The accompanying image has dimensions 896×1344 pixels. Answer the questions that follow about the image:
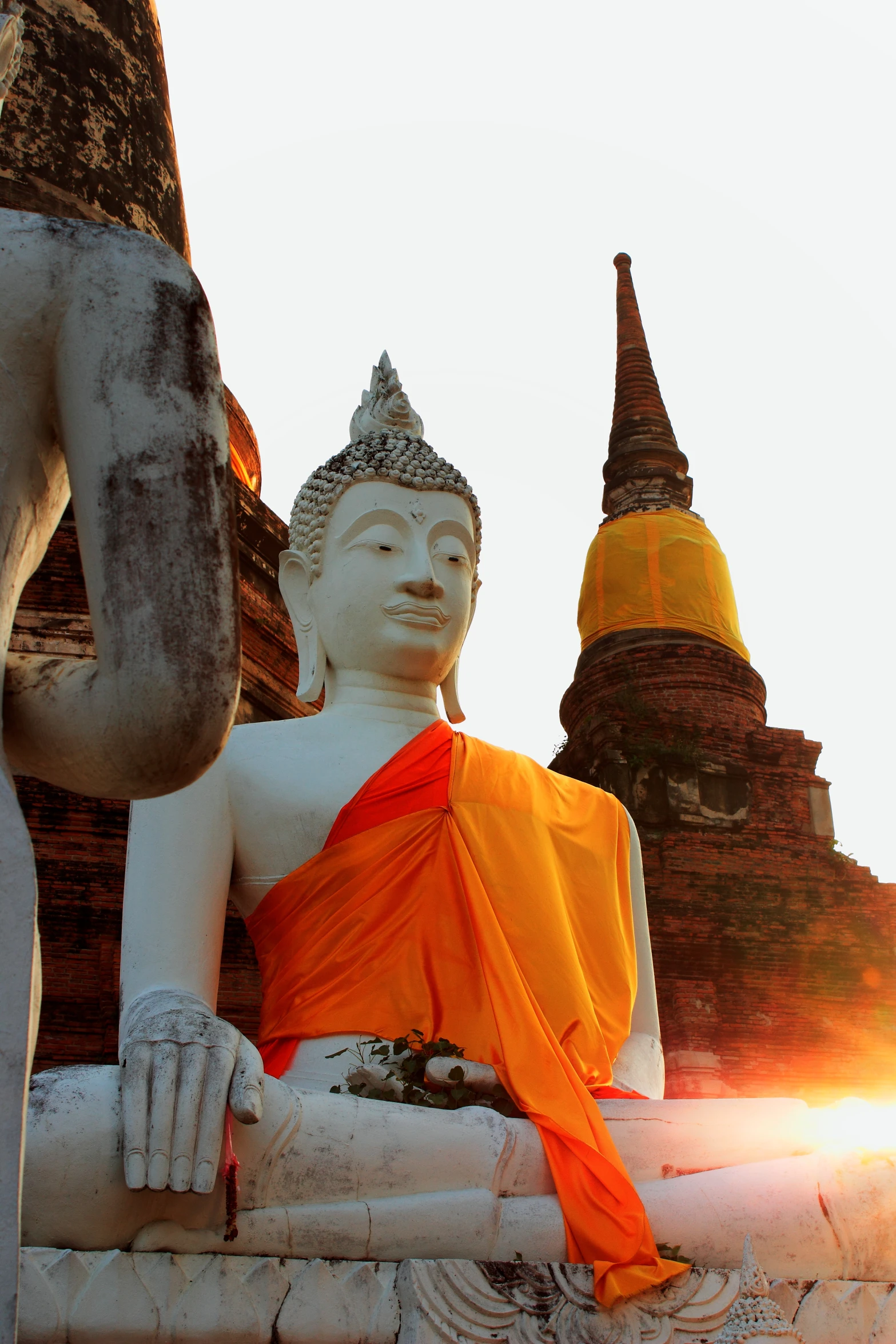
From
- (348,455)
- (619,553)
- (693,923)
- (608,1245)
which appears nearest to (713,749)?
(693,923)

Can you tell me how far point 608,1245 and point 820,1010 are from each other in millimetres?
7254

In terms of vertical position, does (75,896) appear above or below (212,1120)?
above

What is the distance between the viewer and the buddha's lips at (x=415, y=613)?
4.73 meters

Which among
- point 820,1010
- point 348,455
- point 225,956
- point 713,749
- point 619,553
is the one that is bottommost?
point 225,956

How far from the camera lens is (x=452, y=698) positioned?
513 cm

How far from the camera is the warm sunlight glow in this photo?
360 cm

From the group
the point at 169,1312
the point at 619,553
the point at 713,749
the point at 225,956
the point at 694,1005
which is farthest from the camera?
the point at 619,553

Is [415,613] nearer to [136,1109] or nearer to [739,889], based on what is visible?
[136,1109]

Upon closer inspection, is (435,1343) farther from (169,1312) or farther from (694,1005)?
(694,1005)

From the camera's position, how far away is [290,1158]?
128 inches

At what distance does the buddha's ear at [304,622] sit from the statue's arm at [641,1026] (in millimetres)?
1152

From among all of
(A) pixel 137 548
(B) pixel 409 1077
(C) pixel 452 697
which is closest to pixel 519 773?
(C) pixel 452 697

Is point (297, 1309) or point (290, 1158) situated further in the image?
point (290, 1158)

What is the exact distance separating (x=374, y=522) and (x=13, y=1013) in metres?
3.28
